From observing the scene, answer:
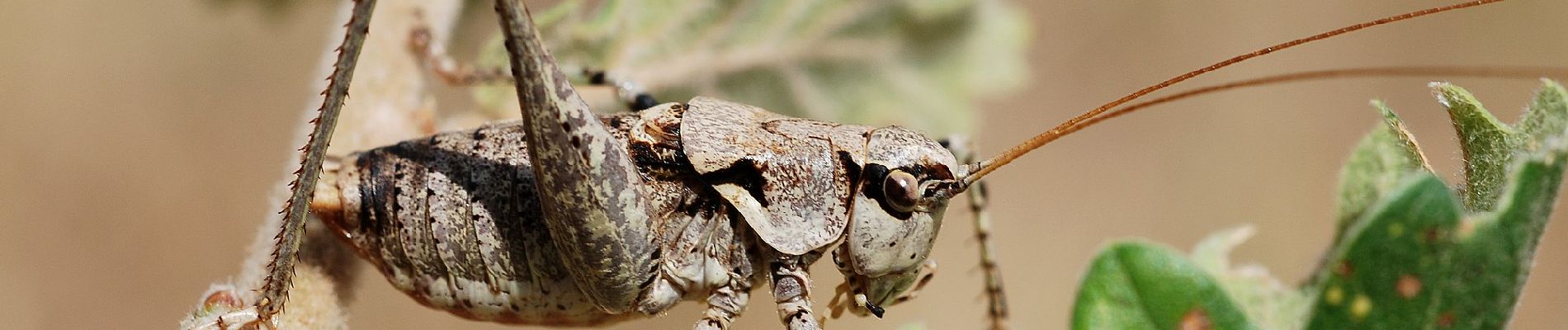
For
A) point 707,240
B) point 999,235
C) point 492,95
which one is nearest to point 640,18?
point 492,95

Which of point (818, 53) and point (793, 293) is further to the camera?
point (818, 53)

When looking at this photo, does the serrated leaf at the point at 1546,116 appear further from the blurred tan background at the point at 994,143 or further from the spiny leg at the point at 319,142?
the blurred tan background at the point at 994,143

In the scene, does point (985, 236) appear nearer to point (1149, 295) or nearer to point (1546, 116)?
point (1149, 295)

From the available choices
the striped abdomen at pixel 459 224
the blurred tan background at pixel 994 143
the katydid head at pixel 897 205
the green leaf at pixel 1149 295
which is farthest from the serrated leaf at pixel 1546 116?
the blurred tan background at pixel 994 143

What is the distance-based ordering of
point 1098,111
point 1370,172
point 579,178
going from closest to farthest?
point 1370,172, point 1098,111, point 579,178

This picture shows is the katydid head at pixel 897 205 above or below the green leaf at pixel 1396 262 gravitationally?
above

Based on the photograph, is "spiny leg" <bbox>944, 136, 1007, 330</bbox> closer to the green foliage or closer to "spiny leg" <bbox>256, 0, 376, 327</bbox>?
the green foliage

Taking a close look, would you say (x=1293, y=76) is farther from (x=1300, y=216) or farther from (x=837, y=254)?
(x=1300, y=216)

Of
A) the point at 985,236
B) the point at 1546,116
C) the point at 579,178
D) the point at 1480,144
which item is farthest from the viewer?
the point at 985,236

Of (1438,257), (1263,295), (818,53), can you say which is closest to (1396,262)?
(1438,257)
